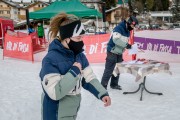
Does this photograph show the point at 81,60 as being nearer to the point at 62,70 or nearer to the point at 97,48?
the point at 62,70

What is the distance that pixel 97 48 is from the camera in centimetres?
1003

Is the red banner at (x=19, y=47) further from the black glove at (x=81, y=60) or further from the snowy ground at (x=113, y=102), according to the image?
the black glove at (x=81, y=60)

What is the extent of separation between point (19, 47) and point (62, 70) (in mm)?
9091

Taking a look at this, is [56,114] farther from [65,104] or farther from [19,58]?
[19,58]

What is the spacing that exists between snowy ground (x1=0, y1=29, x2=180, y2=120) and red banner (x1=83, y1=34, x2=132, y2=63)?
239 centimetres

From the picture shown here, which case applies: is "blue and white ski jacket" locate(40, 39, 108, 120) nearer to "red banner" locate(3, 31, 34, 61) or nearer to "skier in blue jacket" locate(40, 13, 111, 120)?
"skier in blue jacket" locate(40, 13, 111, 120)

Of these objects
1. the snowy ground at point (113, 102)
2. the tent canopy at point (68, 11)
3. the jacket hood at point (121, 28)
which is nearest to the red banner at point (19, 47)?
the snowy ground at point (113, 102)

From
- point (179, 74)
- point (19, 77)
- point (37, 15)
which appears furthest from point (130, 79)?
point (37, 15)

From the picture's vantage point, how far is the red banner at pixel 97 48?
32.5 feet

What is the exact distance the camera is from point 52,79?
199 cm

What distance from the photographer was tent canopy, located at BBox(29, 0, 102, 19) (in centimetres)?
1528

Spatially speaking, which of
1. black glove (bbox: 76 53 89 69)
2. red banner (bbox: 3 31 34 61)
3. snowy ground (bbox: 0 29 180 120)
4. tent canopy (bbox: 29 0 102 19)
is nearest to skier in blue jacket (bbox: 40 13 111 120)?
black glove (bbox: 76 53 89 69)

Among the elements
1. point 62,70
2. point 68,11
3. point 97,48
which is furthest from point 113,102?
point 68,11

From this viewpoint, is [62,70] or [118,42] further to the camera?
[118,42]
